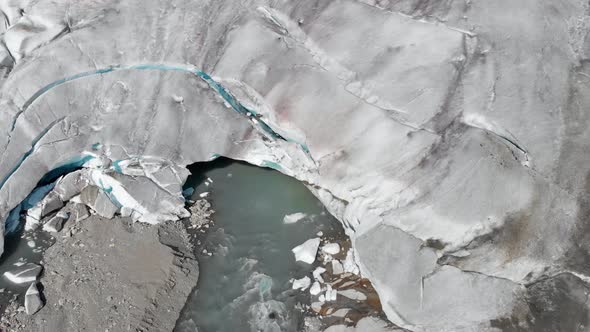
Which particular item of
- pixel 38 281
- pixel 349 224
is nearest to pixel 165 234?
pixel 38 281

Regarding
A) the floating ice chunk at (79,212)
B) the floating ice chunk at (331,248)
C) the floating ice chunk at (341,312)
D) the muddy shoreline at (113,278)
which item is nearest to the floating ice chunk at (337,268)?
the floating ice chunk at (331,248)

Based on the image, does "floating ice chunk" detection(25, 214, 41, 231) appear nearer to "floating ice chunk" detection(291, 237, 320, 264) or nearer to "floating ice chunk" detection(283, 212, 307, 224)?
"floating ice chunk" detection(283, 212, 307, 224)

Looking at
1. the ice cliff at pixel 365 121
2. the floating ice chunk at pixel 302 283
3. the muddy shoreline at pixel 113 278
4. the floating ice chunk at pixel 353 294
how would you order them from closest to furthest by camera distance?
the ice cliff at pixel 365 121
the muddy shoreline at pixel 113 278
the floating ice chunk at pixel 353 294
the floating ice chunk at pixel 302 283

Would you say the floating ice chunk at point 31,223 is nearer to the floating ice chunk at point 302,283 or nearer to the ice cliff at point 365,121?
the ice cliff at point 365,121

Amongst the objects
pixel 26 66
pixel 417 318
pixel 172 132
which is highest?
→ pixel 26 66

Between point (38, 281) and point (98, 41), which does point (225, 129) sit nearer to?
point (98, 41)

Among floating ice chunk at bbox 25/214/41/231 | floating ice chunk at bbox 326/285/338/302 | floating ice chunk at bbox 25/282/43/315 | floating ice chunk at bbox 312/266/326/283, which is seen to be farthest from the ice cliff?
floating ice chunk at bbox 25/282/43/315
